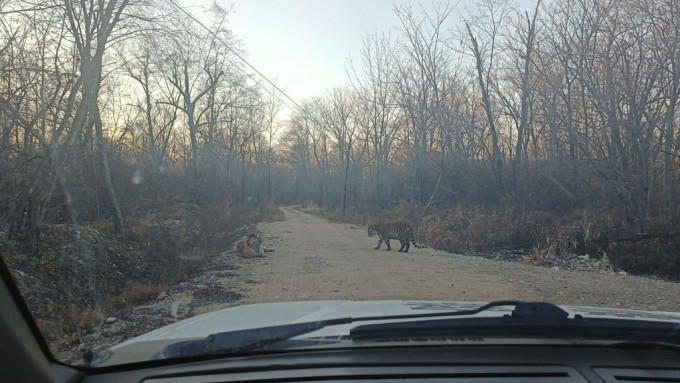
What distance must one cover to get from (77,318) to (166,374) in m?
4.71

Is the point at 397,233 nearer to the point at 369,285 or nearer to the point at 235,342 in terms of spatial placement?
the point at 369,285

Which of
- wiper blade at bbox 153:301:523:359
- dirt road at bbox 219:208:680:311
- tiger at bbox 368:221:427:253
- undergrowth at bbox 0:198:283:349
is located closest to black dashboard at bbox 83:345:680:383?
wiper blade at bbox 153:301:523:359

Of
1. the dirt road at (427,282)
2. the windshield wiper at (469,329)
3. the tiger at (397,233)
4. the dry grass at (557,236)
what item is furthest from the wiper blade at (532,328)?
the tiger at (397,233)

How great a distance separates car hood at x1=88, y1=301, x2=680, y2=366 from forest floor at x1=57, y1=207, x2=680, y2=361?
6.63 feet

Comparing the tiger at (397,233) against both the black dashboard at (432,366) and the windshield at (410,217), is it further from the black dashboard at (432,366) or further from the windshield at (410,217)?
→ the black dashboard at (432,366)

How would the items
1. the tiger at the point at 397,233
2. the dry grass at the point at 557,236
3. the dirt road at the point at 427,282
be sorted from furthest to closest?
the tiger at the point at 397,233, the dry grass at the point at 557,236, the dirt road at the point at 427,282

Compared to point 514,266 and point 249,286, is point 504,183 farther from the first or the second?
point 249,286

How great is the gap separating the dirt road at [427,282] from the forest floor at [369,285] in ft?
0.05

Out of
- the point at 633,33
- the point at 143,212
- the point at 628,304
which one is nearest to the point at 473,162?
the point at 633,33

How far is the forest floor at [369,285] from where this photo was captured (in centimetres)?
659

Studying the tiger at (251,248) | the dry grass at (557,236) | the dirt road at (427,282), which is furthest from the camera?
the tiger at (251,248)

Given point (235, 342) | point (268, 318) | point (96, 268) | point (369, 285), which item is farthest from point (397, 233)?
point (235, 342)

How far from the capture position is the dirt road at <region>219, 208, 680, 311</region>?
297 inches

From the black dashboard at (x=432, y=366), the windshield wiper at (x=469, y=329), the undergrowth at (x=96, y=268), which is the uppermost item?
the windshield wiper at (x=469, y=329)
